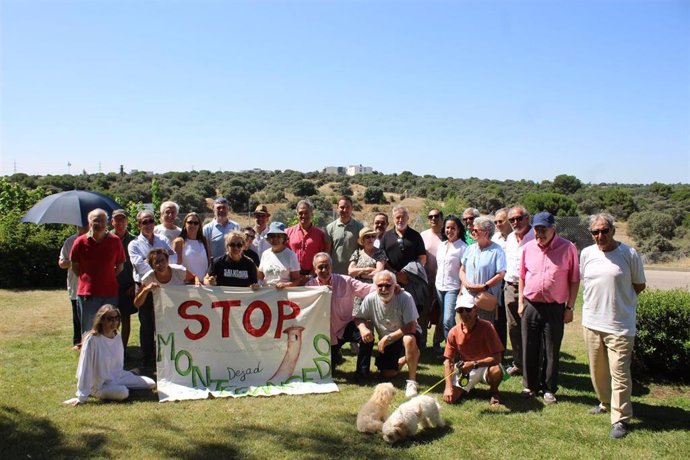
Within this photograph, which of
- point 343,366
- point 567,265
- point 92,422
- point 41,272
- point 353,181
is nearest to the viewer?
point 92,422

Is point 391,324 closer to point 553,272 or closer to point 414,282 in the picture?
point 414,282

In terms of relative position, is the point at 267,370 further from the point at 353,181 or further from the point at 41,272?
the point at 353,181

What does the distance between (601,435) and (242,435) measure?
3250 mm

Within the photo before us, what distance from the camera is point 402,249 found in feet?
24.2

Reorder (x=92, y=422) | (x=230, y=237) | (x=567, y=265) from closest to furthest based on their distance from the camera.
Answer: (x=92, y=422), (x=567, y=265), (x=230, y=237)

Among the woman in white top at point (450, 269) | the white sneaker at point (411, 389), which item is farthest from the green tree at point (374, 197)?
the white sneaker at point (411, 389)

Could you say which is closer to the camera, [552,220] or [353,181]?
[552,220]

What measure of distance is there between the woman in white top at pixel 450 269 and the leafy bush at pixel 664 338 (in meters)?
2.21

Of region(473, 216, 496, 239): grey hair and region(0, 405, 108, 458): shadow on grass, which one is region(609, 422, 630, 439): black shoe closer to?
region(473, 216, 496, 239): grey hair

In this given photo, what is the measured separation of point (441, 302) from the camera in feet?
25.0

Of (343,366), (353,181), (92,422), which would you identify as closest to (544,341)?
(343,366)

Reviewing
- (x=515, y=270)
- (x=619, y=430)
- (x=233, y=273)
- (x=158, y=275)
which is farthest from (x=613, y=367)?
(x=158, y=275)

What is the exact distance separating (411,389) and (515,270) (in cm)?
199

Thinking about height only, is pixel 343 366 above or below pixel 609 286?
below
